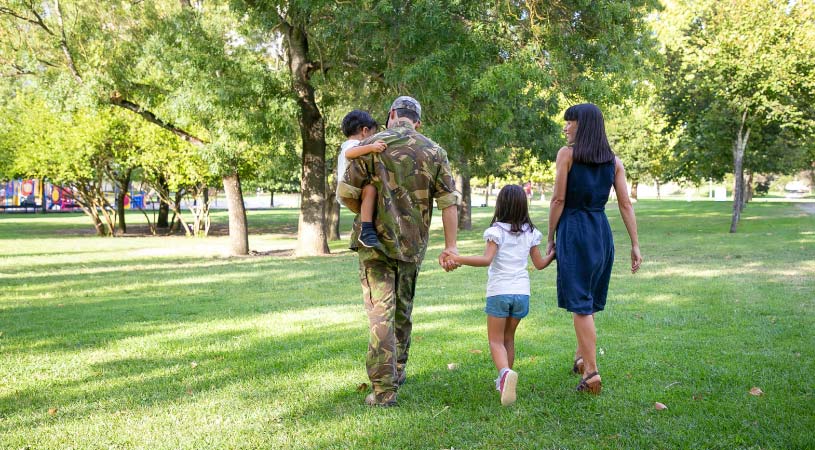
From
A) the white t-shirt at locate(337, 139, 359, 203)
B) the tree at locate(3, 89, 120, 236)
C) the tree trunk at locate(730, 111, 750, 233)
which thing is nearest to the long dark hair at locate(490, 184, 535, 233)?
the white t-shirt at locate(337, 139, 359, 203)

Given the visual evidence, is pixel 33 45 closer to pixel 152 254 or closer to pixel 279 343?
pixel 152 254

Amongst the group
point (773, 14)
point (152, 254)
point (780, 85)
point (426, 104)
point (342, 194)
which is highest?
point (773, 14)

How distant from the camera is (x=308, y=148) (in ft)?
62.9

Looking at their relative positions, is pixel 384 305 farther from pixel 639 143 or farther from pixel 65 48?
pixel 639 143

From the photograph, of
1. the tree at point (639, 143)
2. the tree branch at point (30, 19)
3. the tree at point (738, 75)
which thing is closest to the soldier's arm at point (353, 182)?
the tree branch at point (30, 19)

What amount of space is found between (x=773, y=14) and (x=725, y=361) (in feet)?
71.2

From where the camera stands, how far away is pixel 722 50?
24641 mm

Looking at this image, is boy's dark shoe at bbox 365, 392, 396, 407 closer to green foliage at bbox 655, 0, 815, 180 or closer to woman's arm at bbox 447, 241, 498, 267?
woman's arm at bbox 447, 241, 498, 267

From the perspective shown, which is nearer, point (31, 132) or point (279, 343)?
point (279, 343)

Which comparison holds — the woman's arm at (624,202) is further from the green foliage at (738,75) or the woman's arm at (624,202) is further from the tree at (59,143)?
the tree at (59,143)

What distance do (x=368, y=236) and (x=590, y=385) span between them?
1925 millimetres

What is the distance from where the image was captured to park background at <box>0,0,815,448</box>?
15.4 feet

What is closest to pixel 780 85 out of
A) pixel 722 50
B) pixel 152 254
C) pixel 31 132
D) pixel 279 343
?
pixel 722 50

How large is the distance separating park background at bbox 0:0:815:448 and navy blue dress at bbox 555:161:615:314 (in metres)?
0.74
